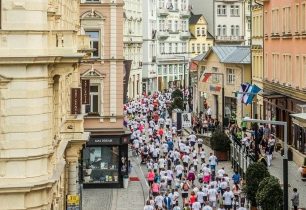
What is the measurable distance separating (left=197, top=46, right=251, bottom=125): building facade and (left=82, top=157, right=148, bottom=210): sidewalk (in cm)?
2372

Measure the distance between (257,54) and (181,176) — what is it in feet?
71.7

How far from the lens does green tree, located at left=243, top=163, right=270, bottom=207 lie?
3331cm

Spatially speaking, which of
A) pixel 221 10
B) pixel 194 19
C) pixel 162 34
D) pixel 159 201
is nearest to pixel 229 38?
pixel 221 10

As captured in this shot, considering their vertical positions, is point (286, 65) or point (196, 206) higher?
point (286, 65)

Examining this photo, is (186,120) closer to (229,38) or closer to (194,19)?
(229,38)

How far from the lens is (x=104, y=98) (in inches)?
1752

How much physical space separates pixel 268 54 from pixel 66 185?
28.3 meters

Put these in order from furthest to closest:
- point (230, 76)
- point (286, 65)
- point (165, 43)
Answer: point (165, 43) < point (230, 76) < point (286, 65)

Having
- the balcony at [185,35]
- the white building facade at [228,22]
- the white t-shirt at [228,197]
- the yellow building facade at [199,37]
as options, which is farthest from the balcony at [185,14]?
the white t-shirt at [228,197]

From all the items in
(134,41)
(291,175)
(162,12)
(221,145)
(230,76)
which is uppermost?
(162,12)

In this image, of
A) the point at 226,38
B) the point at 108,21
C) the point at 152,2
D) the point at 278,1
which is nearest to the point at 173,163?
the point at 108,21

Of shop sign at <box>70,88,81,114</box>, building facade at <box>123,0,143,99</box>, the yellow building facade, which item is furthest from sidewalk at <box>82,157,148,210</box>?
the yellow building facade

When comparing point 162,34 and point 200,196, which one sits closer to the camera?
point 200,196

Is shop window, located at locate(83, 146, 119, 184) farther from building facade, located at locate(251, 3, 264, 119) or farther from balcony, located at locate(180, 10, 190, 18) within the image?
balcony, located at locate(180, 10, 190, 18)
